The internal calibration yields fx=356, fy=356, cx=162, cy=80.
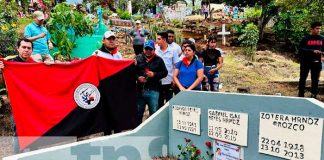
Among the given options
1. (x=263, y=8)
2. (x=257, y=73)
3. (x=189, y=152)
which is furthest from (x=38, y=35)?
(x=263, y=8)

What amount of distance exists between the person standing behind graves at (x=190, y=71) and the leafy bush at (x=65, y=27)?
4432mm

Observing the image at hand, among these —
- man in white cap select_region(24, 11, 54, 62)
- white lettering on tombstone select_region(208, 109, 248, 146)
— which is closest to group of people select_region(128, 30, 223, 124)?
white lettering on tombstone select_region(208, 109, 248, 146)

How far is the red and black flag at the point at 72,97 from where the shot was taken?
15.7 feet

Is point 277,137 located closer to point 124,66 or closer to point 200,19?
point 124,66

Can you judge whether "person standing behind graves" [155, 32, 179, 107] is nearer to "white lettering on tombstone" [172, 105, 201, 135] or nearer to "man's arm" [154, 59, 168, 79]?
"man's arm" [154, 59, 168, 79]

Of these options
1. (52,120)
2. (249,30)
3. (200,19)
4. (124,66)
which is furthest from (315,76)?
(200,19)

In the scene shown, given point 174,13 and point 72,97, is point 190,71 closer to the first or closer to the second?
point 72,97

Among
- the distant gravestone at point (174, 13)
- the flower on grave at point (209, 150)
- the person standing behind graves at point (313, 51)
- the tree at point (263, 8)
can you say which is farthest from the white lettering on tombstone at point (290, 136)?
the distant gravestone at point (174, 13)

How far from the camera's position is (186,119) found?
4.61 metres

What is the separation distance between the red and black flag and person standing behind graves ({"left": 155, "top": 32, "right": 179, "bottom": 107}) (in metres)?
0.54

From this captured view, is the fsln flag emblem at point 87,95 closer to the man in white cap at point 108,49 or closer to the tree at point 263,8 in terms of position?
the man in white cap at point 108,49

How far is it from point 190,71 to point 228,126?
1.49 m

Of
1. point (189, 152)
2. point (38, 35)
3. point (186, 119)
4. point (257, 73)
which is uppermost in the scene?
point (38, 35)

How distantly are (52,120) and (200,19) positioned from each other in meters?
24.0
